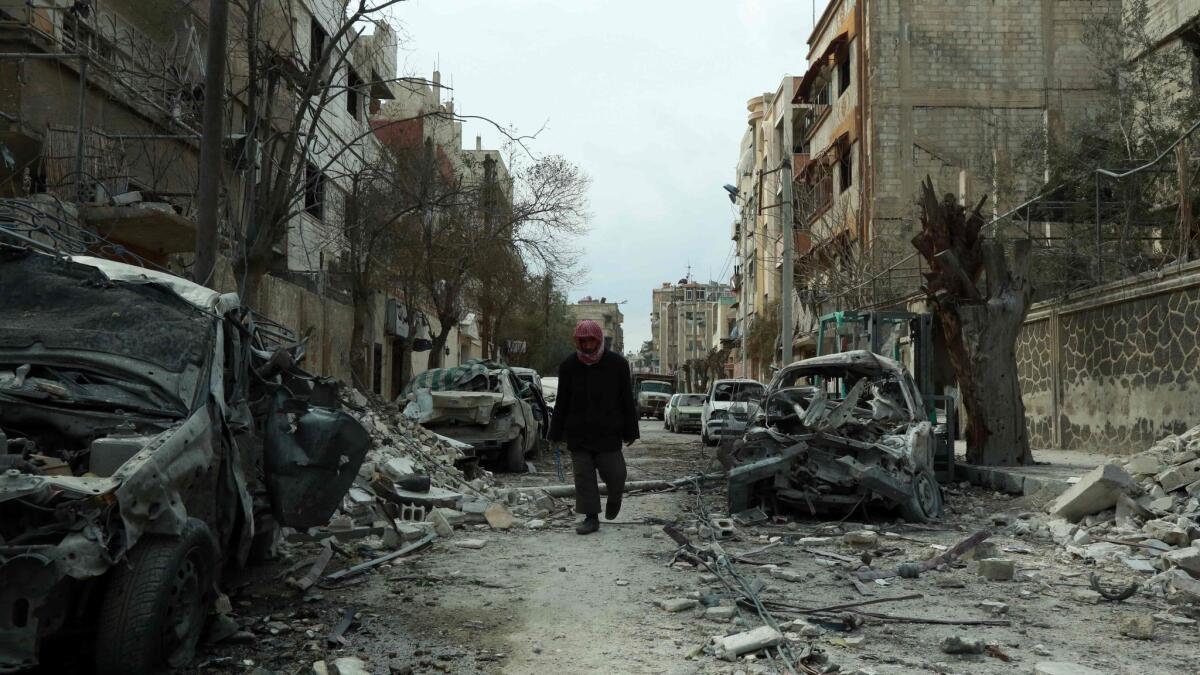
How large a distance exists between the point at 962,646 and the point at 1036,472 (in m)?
8.76

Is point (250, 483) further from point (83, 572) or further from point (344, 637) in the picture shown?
point (83, 572)

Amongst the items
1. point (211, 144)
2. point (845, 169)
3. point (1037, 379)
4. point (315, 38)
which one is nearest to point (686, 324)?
point (845, 169)

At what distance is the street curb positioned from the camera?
11417mm

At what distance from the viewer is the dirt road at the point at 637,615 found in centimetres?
477

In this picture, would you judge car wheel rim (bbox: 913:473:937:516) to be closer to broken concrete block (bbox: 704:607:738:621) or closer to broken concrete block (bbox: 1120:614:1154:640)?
broken concrete block (bbox: 1120:614:1154:640)

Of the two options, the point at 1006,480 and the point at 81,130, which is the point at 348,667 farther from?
the point at 81,130

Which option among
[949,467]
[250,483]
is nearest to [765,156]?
[949,467]

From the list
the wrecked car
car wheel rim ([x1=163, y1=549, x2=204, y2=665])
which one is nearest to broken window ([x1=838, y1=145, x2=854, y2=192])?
the wrecked car

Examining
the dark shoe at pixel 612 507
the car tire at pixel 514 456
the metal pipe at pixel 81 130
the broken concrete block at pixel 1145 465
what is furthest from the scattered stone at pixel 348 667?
the metal pipe at pixel 81 130

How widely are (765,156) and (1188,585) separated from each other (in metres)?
51.2

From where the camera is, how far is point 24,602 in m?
3.69

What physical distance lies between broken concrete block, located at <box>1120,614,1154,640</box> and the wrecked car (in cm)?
1050

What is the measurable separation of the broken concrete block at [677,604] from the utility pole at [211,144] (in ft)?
25.2

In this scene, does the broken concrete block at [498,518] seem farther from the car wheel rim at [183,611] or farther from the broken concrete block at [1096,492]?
the broken concrete block at [1096,492]
